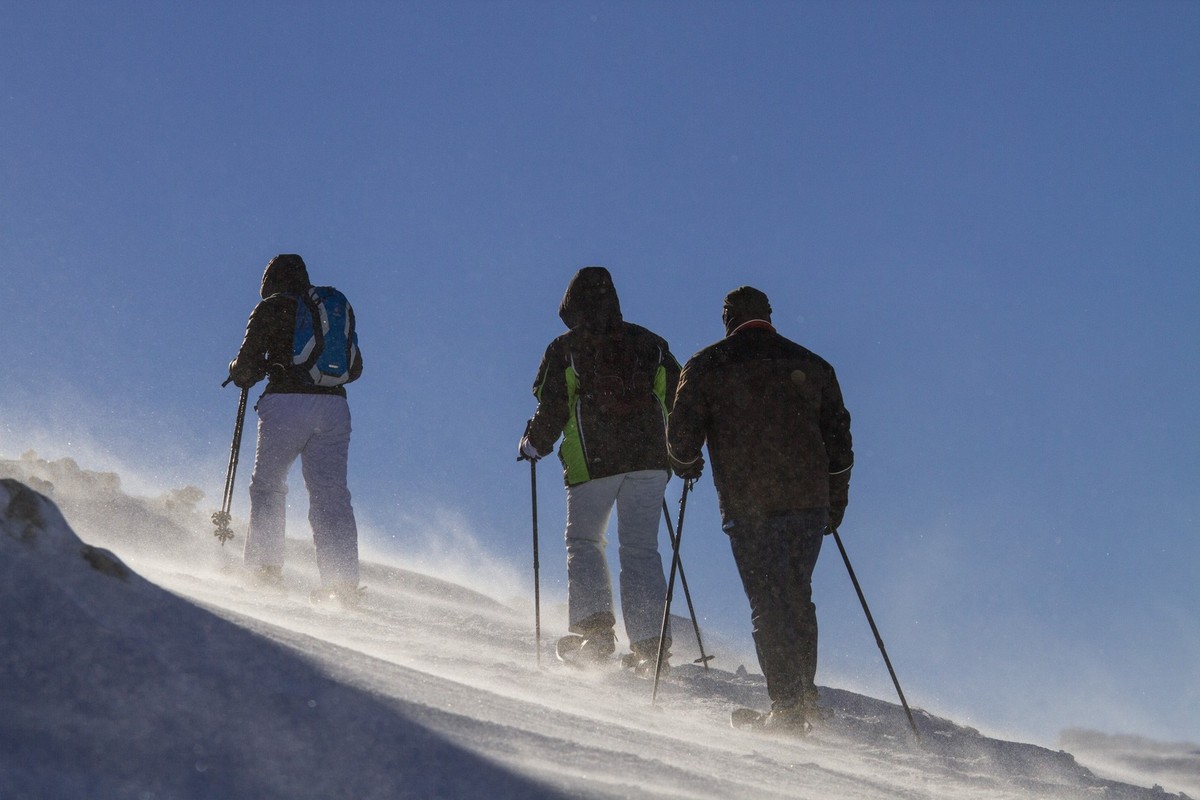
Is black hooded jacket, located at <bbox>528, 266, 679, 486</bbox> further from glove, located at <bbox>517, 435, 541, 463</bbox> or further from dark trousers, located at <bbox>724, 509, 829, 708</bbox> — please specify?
dark trousers, located at <bbox>724, 509, 829, 708</bbox>

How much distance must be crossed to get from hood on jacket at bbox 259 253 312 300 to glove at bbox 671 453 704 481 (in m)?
3.26

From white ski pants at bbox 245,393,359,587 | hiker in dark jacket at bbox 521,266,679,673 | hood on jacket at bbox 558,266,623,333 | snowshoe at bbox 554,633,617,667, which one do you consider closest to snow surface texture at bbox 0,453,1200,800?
snowshoe at bbox 554,633,617,667

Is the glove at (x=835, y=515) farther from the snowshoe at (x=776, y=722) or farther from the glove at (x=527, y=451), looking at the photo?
the glove at (x=527, y=451)

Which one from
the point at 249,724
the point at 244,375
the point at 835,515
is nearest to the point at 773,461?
the point at 835,515

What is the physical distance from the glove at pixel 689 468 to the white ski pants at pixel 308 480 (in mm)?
2741

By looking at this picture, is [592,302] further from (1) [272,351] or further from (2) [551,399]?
(1) [272,351]

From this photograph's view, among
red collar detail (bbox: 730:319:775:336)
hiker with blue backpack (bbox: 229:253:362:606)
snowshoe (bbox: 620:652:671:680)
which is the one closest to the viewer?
red collar detail (bbox: 730:319:775:336)

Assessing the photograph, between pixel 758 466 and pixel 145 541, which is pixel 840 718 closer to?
pixel 758 466

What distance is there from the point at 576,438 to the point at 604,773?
14.6 ft

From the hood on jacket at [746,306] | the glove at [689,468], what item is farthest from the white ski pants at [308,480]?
the hood on jacket at [746,306]

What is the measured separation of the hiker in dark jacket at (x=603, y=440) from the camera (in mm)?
6941

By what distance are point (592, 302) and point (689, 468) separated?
1483 mm

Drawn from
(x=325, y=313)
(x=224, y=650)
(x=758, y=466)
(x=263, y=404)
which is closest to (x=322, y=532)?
(x=263, y=404)

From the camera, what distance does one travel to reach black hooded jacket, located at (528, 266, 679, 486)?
7008 millimetres
